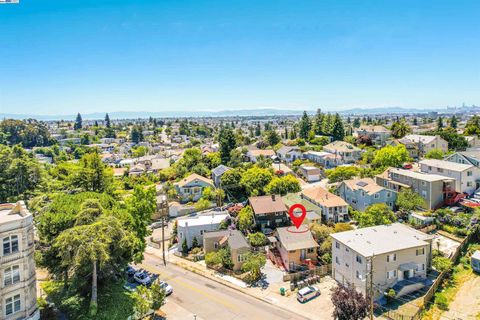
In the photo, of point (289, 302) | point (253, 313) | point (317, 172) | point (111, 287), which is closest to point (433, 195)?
point (317, 172)

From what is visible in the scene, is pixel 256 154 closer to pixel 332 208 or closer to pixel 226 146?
pixel 226 146

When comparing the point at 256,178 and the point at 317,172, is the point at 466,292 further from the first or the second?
the point at 317,172

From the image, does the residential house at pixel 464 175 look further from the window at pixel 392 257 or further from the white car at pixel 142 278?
the white car at pixel 142 278

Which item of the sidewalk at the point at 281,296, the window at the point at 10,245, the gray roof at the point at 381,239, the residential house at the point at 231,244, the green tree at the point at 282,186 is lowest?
the sidewalk at the point at 281,296

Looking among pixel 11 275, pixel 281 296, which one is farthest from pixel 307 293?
pixel 11 275

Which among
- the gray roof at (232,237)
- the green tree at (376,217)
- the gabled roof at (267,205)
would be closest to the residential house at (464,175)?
the green tree at (376,217)

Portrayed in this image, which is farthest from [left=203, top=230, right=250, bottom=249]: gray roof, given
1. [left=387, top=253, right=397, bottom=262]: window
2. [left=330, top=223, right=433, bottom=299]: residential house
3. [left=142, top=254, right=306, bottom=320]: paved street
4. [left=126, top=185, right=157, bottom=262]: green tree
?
[left=387, top=253, right=397, bottom=262]: window
